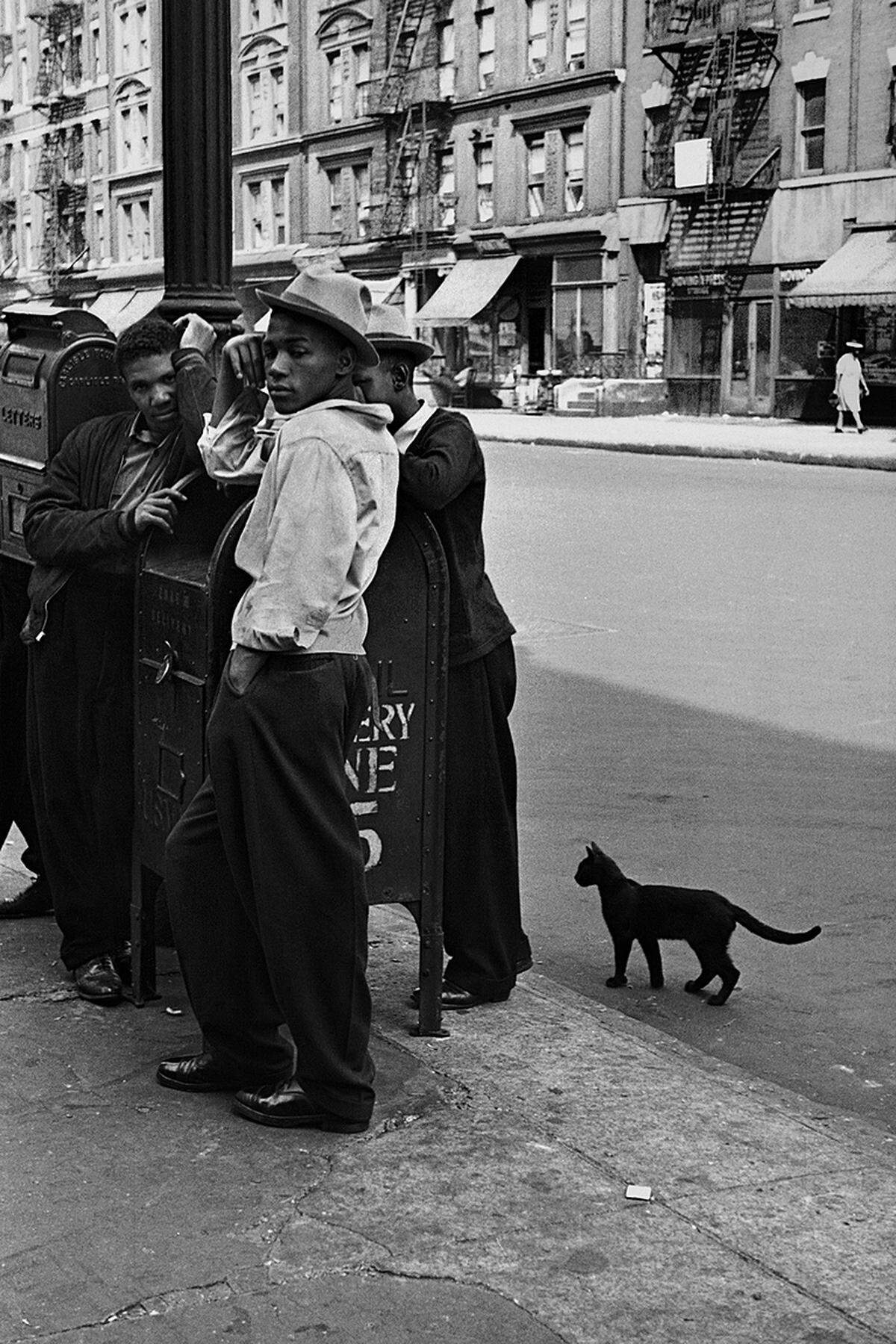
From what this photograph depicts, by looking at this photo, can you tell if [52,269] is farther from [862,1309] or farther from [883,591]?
[862,1309]

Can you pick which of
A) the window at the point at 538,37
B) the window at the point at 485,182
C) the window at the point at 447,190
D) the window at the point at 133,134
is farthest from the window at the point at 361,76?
Answer: the window at the point at 133,134

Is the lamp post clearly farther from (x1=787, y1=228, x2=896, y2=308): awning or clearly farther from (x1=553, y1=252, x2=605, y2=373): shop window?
(x1=553, y1=252, x2=605, y2=373): shop window

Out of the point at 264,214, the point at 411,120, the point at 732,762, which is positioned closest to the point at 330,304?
the point at 732,762

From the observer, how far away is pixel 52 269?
2645 inches

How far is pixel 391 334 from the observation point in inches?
187

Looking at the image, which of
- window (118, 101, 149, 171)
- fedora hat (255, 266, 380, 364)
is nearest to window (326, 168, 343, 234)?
window (118, 101, 149, 171)

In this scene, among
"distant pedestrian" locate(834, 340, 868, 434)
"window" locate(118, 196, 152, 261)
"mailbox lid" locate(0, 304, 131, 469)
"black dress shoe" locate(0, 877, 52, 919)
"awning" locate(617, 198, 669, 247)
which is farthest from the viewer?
"window" locate(118, 196, 152, 261)

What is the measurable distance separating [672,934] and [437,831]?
112 centimetres

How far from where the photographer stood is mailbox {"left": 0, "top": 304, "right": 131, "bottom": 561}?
5406 mm

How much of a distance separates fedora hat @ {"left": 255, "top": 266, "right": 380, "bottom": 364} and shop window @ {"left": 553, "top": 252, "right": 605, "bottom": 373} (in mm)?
39035

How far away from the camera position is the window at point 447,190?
157 feet

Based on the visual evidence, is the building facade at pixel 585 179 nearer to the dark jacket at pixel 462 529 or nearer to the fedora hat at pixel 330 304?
the dark jacket at pixel 462 529

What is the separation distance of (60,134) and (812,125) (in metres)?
36.8

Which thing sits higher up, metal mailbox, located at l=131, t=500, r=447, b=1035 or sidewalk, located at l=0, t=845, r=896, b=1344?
metal mailbox, located at l=131, t=500, r=447, b=1035
